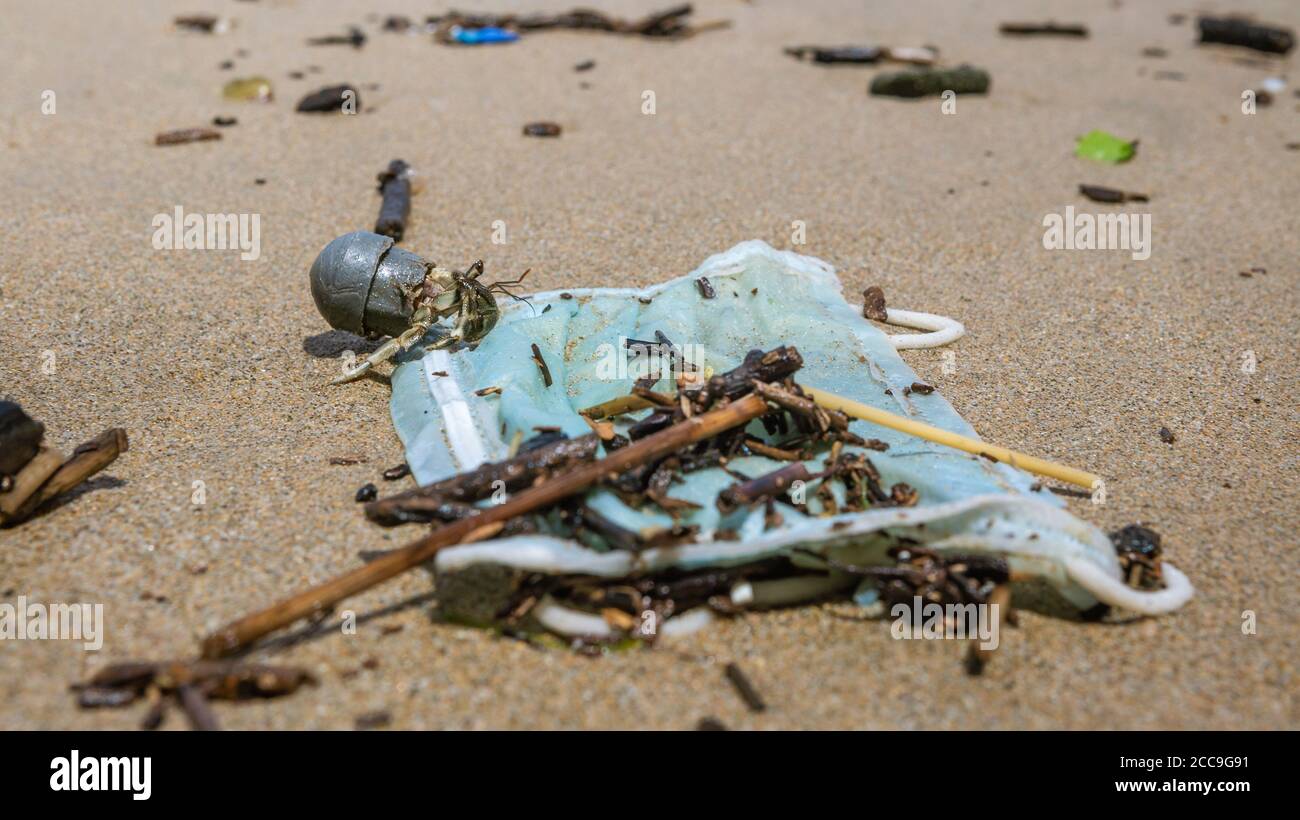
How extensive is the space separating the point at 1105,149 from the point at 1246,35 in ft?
10.3

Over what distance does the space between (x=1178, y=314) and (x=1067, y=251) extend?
70 centimetres

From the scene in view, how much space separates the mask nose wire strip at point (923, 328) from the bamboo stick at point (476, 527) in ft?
4.01

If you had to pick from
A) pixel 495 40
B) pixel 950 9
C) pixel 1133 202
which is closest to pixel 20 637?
pixel 1133 202

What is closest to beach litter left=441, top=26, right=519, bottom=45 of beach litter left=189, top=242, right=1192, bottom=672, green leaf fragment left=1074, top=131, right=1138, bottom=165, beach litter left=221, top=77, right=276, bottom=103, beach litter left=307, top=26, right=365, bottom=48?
beach litter left=307, top=26, right=365, bottom=48

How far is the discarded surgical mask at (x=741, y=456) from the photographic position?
104 inches

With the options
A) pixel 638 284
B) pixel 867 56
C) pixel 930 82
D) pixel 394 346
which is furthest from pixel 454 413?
pixel 867 56

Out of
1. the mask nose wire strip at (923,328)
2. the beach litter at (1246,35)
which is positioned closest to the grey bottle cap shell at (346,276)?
the mask nose wire strip at (923,328)

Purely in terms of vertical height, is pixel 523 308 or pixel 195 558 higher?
pixel 523 308

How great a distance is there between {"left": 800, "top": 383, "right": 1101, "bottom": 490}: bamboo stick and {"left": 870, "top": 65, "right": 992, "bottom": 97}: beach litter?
4.16m

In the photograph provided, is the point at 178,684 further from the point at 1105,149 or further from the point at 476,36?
the point at 476,36

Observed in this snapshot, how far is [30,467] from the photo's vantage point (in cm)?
286

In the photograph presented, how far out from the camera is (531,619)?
2.67m

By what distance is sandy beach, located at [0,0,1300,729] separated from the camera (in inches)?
100
